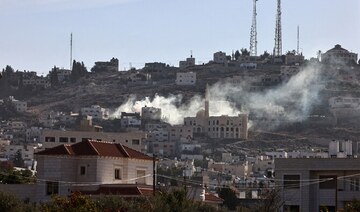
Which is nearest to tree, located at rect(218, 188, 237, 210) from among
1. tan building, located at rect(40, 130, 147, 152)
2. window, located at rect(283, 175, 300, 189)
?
tan building, located at rect(40, 130, 147, 152)

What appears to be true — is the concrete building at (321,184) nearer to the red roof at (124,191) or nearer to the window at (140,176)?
the red roof at (124,191)

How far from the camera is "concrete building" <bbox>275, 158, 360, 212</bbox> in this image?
65500 mm

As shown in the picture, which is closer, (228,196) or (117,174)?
(117,174)

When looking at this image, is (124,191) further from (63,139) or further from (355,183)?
(63,139)

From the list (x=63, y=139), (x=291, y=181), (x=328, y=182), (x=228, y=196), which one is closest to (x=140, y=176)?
(x=291, y=181)

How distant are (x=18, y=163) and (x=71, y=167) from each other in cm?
10762

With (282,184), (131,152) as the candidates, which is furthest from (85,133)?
(282,184)

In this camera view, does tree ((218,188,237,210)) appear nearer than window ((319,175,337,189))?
No

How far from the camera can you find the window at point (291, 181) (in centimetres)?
6625

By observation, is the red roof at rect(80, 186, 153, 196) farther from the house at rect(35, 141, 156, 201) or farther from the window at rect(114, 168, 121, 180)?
the window at rect(114, 168, 121, 180)

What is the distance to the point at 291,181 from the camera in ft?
219

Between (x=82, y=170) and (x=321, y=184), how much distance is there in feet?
62.6

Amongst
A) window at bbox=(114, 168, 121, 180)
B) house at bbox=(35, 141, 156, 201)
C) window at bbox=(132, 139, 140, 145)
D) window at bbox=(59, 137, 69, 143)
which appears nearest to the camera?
house at bbox=(35, 141, 156, 201)

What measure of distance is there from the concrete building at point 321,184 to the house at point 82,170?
13.3 metres
